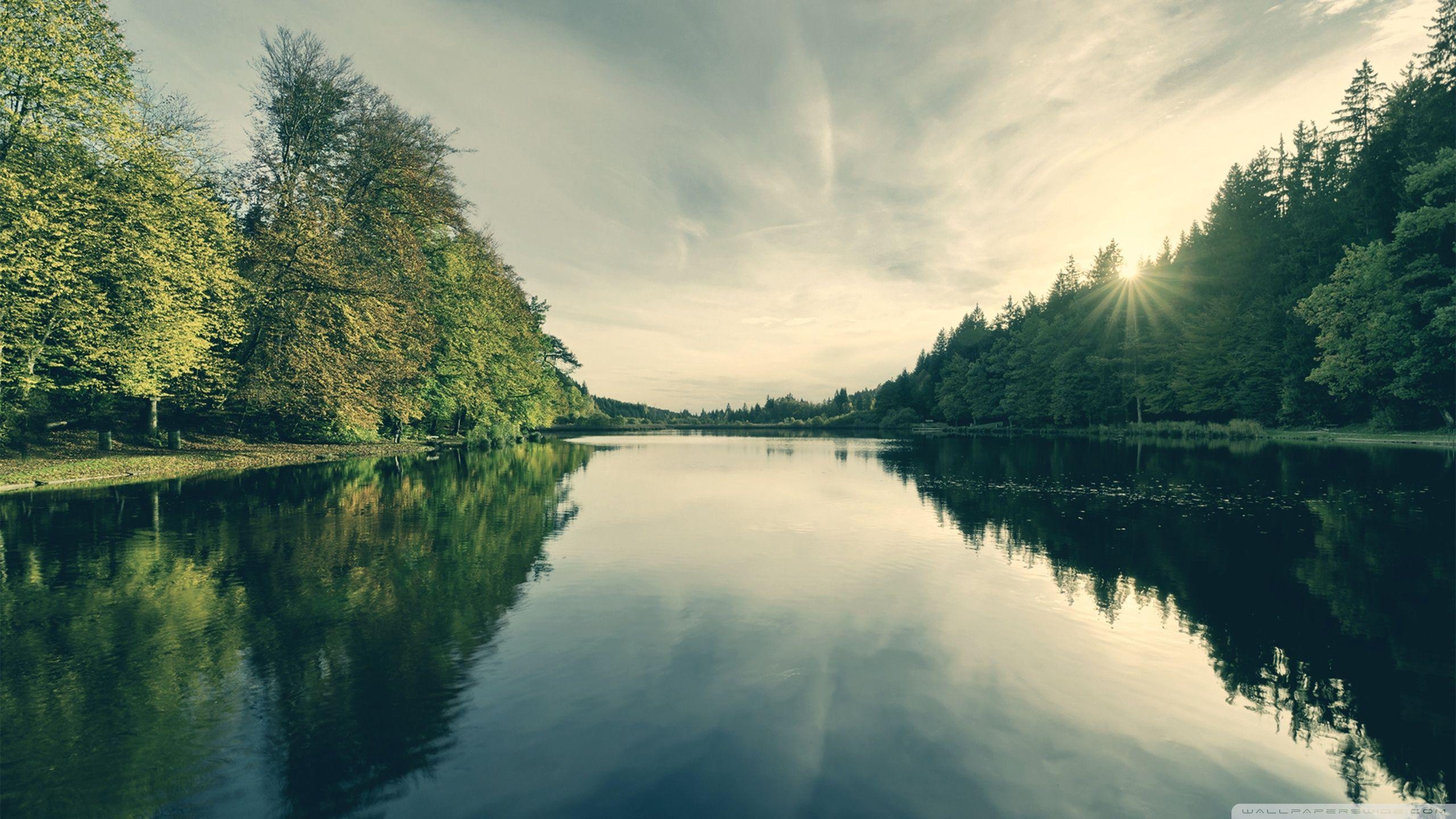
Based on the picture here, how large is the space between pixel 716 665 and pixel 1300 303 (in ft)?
218

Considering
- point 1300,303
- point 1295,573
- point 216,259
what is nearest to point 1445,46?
point 1300,303

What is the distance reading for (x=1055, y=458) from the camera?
130 feet

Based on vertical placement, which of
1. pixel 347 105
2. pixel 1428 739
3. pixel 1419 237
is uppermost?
pixel 347 105

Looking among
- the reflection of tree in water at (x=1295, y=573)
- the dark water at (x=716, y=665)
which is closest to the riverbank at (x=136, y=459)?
the dark water at (x=716, y=665)

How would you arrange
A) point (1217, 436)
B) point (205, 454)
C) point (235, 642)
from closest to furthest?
point (235, 642)
point (205, 454)
point (1217, 436)

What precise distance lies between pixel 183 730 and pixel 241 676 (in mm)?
1204

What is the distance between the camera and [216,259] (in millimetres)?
28547

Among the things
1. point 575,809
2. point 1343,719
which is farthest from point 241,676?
point 1343,719

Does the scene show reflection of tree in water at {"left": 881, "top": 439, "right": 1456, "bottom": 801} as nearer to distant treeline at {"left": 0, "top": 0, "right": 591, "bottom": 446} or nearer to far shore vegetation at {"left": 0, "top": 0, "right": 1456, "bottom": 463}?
far shore vegetation at {"left": 0, "top": 0, "right": 1456, "bottom": 463}

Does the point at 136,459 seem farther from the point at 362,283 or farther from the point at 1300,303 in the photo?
the point at 1300,303

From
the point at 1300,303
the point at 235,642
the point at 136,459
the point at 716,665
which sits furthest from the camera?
the point at 1300,303

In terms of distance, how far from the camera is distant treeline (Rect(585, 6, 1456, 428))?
1624 inches

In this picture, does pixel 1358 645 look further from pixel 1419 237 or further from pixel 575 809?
pixel 1419 237

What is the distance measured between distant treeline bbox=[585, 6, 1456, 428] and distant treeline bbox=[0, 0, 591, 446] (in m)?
65.1
